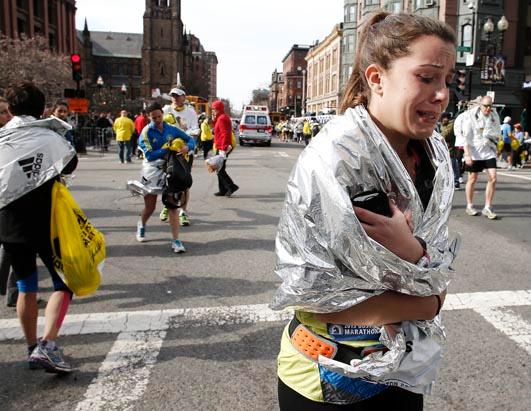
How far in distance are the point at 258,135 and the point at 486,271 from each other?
27538 millimetres

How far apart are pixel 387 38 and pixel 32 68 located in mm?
40901

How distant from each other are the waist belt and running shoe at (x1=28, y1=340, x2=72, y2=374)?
2.29 m

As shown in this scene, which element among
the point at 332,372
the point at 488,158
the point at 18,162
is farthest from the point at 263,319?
the point at 488,158

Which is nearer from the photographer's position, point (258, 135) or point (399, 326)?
point (399, 326)

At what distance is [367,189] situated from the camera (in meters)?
1.30

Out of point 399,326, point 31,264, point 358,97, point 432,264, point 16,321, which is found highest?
point 358,97

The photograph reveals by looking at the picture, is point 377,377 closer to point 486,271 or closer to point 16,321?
point 16,321

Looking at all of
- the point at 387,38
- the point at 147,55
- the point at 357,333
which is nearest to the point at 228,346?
the point at 357,333

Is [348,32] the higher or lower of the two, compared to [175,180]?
higher

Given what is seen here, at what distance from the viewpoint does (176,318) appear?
13.7 feet

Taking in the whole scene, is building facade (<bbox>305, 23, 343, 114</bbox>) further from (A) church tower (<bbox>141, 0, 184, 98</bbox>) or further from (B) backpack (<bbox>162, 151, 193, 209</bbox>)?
(B) backpack (<bbox>162, 151, 193, 209</bbox>)

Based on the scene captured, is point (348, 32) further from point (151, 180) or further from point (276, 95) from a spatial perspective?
point (276, 95)

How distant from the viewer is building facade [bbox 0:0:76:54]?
46219mm

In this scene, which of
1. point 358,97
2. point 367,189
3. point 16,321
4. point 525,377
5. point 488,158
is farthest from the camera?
point 488,158
